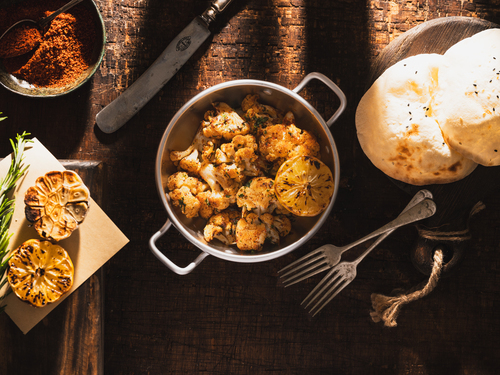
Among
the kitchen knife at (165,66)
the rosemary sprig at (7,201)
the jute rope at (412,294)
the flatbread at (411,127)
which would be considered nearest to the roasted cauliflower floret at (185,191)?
the kitchen knife at (165,66)

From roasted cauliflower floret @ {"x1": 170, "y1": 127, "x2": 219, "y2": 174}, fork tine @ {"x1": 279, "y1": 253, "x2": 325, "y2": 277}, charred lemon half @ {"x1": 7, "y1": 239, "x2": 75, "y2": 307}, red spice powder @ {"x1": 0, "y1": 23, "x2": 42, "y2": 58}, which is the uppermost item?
red spice powder @ {"x1": 0, "y1": 23, "x2": 42, "y2": 58}

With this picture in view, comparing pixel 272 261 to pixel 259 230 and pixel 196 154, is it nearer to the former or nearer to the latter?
pixel 259 230

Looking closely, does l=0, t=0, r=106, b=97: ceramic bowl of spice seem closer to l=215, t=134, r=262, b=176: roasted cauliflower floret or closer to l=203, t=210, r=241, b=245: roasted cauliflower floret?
l=215, t=134, r=262, b=176: roasted cauliflower floret

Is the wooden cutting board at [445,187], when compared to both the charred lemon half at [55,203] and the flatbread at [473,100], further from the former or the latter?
the charred lemon half at [55,203]

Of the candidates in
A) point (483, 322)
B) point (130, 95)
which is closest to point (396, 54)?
point (130, 95)

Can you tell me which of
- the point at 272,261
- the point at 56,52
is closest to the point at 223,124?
the point at 272,261

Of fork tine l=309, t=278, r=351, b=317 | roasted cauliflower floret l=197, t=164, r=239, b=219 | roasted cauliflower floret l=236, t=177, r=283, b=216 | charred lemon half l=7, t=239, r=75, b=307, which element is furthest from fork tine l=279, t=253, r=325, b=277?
charred lemon half l=7, t=239, r=75, b=307

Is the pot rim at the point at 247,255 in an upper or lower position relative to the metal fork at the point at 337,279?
upper

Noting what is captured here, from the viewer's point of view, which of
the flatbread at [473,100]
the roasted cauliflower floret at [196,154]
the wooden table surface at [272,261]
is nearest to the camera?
the flatbread at [473,100]
